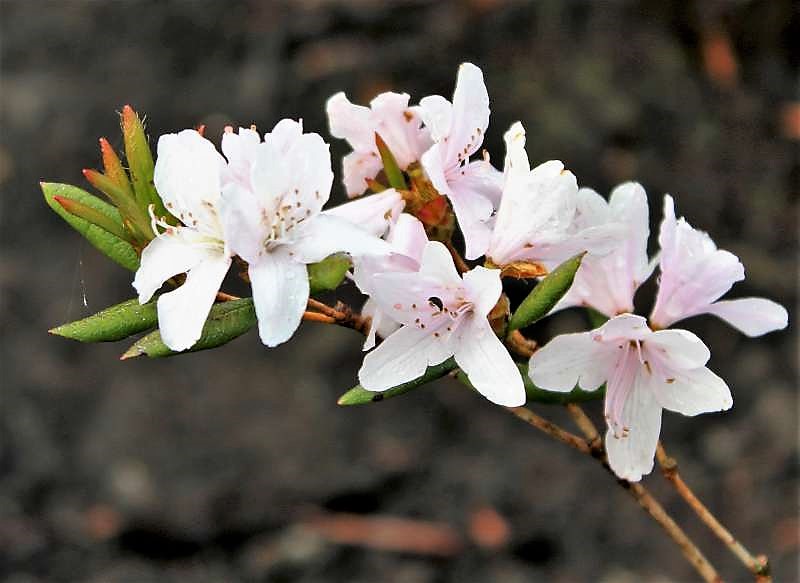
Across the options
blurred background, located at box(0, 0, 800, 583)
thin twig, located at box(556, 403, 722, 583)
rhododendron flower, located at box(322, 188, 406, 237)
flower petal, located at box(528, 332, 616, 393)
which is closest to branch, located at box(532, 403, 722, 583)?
thin twig, located at box(556, 403, 722, 583)

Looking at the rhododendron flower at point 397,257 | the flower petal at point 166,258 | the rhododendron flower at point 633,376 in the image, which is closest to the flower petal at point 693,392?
the rhododendron flower at point 633,376

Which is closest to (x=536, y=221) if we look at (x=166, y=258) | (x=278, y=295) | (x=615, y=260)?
(x=615, y=260)

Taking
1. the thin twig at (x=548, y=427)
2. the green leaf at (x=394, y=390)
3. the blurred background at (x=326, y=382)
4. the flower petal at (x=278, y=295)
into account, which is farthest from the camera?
the blurred background at (x=326, y=382)

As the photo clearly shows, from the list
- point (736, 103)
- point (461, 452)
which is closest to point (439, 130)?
point (461, 452)

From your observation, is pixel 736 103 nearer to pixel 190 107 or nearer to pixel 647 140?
pixel 647 140

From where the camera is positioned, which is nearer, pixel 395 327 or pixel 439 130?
pixel 439 130

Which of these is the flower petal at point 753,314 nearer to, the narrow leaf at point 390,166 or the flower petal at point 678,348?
the flower petal at point 678,348

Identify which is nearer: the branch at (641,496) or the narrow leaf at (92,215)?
the narrow leaf at (92,215)
